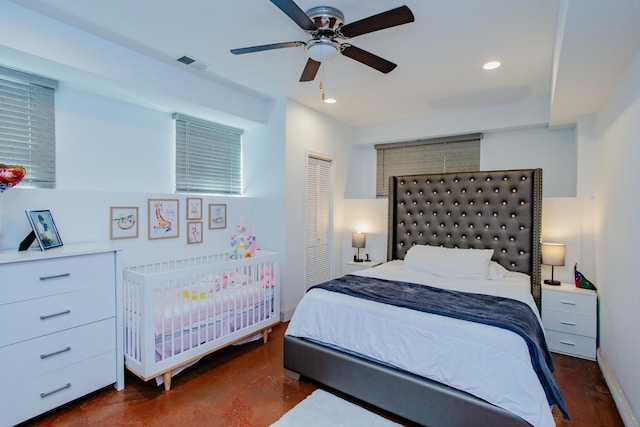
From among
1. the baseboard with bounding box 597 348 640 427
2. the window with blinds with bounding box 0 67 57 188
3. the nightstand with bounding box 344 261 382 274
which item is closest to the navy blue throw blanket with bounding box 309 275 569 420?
the baseboard with bounding box 597 348 640 427

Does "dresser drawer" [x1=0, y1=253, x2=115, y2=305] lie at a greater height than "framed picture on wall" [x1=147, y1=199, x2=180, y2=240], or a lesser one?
lesser

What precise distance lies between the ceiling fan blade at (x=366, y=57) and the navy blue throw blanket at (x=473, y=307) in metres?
1.58

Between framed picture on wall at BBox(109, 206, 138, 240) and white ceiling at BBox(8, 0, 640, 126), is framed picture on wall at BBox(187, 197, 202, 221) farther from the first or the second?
white ceiling at BBox(8, 0, 640, 126)

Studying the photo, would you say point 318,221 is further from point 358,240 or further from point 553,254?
point 553,254

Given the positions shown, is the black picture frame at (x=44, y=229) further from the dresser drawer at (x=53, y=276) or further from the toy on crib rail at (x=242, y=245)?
the toy on crib rail at (x=242, y=245)

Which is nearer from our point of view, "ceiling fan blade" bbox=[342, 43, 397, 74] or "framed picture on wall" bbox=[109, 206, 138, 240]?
"ceiling fan blade" bbox=[342, 43, 397, 74]

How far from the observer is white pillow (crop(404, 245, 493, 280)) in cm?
301

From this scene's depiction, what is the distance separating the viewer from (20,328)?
1870mm

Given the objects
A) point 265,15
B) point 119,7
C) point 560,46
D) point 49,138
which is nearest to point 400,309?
point 560,46

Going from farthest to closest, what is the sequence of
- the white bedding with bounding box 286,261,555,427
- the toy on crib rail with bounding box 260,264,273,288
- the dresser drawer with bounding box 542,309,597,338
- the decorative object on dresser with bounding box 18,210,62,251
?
the toy on crib rail with bounding box 260,264,273,288 → the dresser drawer with bounding box 542,309,597,338 → the decorative object on dresser with bounding box 18,210,62,251 → the white bedding with bounding box 286,261,555,427

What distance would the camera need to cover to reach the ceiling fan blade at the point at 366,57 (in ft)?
6.50

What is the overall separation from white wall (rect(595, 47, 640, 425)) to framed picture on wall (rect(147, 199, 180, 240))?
11.6 feet

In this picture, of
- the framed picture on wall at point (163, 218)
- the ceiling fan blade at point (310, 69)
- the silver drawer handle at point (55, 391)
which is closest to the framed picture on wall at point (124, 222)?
the framed picture on wall at point (163, 218)

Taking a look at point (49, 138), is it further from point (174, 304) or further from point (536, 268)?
point (536, 268)
